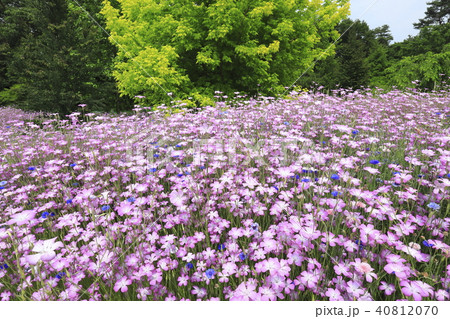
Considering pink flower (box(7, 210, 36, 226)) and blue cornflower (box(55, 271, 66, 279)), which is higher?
pink flower (box(7, 210, 36, 226))

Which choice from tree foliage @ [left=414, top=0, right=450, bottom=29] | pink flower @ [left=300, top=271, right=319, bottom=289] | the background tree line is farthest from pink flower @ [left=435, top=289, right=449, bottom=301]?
tree foliage @ [left=414, top=0, right=450, bottom=29]

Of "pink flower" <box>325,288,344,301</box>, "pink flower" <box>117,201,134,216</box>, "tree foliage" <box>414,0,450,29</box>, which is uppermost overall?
"tree foliage" <box>414,0,450,29</box>

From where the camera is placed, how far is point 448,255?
4.90 ft

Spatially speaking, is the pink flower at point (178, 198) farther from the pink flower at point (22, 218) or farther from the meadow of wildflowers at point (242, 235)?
the pink flower at point (22, 218)

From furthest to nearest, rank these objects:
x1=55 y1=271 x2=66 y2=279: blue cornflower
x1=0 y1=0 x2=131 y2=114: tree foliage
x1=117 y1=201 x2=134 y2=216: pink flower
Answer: x1=0 y1=0 x2=131 y2=114: tree foliage → x1=117 y1=201 x2=134 y2=216: pink flower → x1=55 y1=271 x2=66 y2=279: blue cornflower

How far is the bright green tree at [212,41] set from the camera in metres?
8.52

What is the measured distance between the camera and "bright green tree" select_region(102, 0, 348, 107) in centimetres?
852

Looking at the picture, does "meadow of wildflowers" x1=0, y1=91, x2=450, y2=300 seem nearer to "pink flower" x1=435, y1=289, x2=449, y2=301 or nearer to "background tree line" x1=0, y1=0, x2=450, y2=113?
"pink flower" x1=435, y1=289, x2=449, y2=301

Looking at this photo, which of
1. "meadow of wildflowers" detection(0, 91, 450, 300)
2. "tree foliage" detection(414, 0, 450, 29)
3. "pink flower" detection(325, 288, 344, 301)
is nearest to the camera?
"pink flower" detection(325, 288, 344, 301)

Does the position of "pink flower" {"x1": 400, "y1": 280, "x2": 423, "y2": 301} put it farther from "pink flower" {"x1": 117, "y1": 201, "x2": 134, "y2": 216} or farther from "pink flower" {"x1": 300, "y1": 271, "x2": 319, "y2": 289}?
"pink flower" {"x1": 117, "y1": 201, "x2": 134, "y2": 216}

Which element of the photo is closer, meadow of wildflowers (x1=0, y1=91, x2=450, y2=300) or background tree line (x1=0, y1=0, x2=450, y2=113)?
meadow of wildflowers (x1=0, y1=91, x2=450, y2=300)

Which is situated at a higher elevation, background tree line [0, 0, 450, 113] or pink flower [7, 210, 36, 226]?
background tree line [0, 0, 450, 113]

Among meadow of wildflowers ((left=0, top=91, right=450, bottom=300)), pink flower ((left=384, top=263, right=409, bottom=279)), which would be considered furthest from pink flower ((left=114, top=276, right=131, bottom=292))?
pink flower ((left=384, top=263, right=409, bottom=279))

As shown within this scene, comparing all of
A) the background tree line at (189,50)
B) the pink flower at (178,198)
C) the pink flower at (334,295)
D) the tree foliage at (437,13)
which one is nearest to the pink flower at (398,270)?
the pink flower at (334,295)
